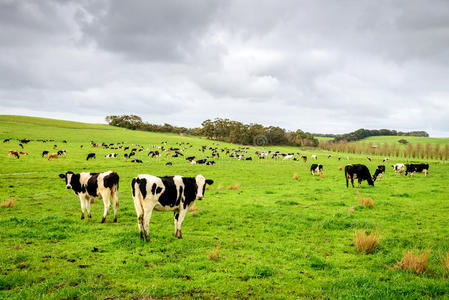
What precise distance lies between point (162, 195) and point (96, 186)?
4769 millimetres

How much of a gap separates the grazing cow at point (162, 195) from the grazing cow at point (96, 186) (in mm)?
3509

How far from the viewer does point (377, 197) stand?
58.5ft

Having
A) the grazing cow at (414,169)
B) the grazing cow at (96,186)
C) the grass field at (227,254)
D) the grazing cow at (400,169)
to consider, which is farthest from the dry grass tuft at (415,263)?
the grazing cow at (400,169)

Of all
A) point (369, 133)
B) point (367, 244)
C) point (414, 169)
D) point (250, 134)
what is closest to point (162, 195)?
point (367, 244)

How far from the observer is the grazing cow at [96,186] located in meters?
11.7

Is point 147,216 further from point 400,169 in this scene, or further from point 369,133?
point 369,133

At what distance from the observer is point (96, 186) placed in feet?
38.9

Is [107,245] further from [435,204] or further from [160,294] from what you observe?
[435,204]

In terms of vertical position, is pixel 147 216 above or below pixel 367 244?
above

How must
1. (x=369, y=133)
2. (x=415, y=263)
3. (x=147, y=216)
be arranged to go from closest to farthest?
(x=415, y=263), (x=147, y=216), (x=369, y=133)

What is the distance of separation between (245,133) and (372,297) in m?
123

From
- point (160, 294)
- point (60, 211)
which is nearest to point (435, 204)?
point (160, 294)

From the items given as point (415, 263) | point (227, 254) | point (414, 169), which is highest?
point (414, 169)

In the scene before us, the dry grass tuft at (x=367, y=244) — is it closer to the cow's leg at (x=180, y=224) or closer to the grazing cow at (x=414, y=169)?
the cow's leg at (x=180, y=224)
